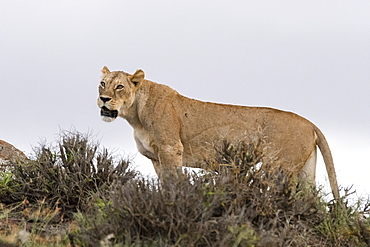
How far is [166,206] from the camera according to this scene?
23.5 feet

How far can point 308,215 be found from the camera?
941 cm

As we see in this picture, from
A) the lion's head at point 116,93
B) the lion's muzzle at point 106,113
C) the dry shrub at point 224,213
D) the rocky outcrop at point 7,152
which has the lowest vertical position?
the dry shrub at point 224,213

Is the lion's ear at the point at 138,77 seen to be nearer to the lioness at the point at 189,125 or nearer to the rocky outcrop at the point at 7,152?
the lioness at the point at 189,125

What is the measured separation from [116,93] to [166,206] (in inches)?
209

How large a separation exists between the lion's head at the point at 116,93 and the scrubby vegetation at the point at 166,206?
0.97 meters

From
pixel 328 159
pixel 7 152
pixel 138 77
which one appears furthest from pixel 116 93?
pixel 328 159

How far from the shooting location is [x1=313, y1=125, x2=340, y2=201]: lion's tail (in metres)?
11.8

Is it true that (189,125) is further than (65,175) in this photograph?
Yes

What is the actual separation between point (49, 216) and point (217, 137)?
427cm

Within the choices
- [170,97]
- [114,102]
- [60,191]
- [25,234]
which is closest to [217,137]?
[170,97]

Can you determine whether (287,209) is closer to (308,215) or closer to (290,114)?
(308,215)

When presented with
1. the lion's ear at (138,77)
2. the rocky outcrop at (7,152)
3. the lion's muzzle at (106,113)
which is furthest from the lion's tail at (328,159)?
the rocky outcrop at (7,152)

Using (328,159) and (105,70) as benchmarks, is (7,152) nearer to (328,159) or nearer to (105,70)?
(105,70)

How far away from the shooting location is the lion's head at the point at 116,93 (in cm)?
1203
